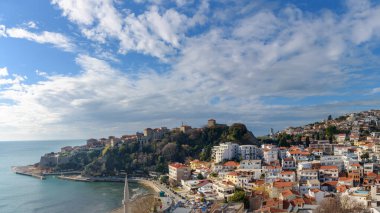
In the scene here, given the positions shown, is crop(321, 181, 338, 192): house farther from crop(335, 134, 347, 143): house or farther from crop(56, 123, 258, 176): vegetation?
crop(56, 123, 258, 176): vegetation

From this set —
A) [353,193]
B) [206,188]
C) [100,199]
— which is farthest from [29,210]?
[353,193]

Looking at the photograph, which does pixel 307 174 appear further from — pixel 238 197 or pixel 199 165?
pixel 199 165

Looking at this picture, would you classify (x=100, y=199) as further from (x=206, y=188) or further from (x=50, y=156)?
(x=50, y=156)

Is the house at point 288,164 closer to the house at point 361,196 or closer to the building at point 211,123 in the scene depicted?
the house at point 361,196

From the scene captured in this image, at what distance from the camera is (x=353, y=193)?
2456 centimetres

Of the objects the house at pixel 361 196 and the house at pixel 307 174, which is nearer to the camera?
the house at pixel 361 196

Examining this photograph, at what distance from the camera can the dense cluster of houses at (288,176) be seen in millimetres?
25283

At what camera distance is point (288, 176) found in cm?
3350

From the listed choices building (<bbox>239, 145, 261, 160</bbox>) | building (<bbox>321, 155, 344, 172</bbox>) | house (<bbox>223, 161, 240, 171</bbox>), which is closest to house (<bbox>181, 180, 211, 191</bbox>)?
house (<bbox>223, 161, 240, 171</bbox>)

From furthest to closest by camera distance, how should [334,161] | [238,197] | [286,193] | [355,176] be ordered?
[334,161] → [355,176] → [238,197] → [286,193]

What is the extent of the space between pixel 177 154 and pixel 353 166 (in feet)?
96.2

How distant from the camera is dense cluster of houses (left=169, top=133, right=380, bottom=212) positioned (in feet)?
82.9

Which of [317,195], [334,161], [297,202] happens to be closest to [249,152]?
[334,161]

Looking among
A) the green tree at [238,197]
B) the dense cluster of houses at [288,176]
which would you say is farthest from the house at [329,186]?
the green tree at [238,197]
